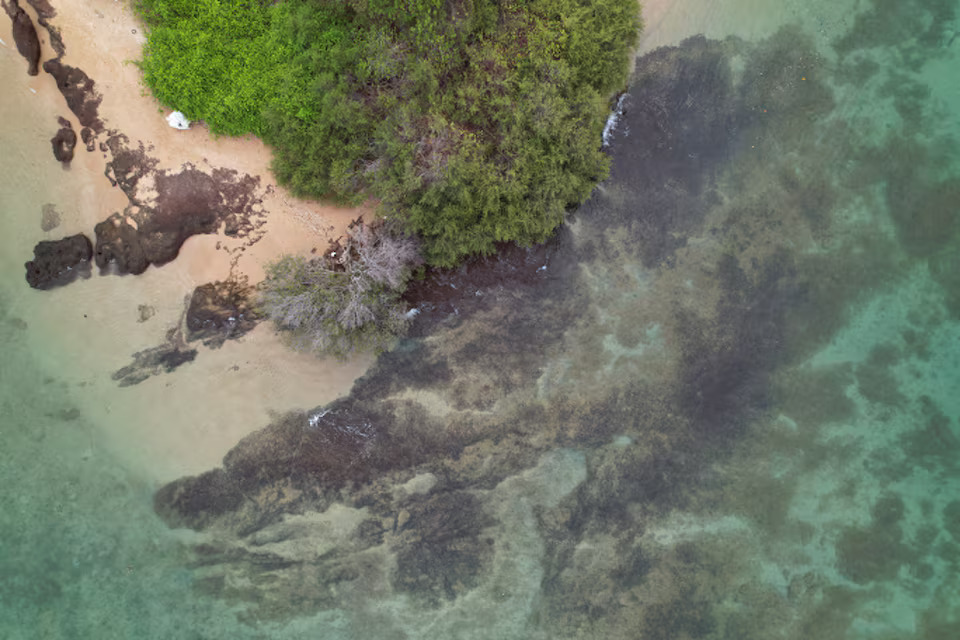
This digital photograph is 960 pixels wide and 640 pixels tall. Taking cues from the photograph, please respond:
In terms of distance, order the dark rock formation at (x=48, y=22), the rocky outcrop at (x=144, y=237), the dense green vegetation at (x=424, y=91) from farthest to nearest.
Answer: the rocky outcrop at (x=144, y=237), the dark rock formation at (x=48, y=22), the dense green vegetation at (x=424, y=91)

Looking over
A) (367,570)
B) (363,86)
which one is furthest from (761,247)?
(367,570)

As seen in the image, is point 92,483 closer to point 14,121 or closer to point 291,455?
point 291,455

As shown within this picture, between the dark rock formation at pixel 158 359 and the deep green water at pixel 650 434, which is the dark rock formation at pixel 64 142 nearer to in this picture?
the deep green water at pixel 650 434

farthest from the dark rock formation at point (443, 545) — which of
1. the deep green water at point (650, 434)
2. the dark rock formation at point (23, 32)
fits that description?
the dark rock formation at point (23, 32)

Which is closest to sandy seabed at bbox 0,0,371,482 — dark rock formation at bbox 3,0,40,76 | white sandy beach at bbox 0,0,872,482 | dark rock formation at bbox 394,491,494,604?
white sandy beach at bbox 0,0,872,482

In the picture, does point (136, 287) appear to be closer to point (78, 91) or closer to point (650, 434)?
point (78, 91)

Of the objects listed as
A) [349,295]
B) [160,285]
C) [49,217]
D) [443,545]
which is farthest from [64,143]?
[443,545]

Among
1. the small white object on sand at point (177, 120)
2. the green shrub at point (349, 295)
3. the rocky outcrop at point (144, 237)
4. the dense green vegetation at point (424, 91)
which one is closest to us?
the dense green vegetation at point (424, 91)
